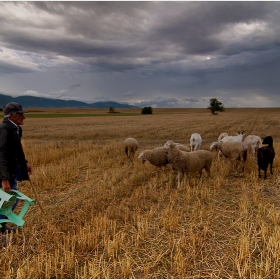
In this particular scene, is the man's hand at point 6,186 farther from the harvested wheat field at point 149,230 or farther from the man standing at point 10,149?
the harvested wheat field at point 149,230

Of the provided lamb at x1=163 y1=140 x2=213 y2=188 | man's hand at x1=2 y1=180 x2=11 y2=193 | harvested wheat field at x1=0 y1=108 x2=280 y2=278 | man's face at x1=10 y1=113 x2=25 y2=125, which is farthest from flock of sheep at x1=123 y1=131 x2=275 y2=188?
man's hand at x1=2 y1=180 x2=11 y2=193

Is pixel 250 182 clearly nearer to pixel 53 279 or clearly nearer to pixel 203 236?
pixel 203 236

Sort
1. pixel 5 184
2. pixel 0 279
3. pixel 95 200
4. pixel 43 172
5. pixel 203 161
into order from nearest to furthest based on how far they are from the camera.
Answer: pixel 0 279 < pixel 5 184 < pixel 95 200 < pixel 203 161 < pixel 43 172

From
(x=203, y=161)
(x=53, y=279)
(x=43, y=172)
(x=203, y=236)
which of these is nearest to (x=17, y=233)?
(x=53, y=279)

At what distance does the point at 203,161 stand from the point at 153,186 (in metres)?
2.14

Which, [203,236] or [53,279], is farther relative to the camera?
[203,236]

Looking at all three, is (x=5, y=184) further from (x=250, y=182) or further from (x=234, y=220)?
(x=250, y=182)

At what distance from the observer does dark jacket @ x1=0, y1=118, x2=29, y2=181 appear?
14.9ft

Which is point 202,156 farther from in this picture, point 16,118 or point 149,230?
point 16,118

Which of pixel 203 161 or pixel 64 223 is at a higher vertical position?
pixel 203 161

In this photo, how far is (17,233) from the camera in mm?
4898

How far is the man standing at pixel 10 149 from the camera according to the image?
179 inches

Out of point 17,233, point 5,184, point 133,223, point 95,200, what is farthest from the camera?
point 95,200

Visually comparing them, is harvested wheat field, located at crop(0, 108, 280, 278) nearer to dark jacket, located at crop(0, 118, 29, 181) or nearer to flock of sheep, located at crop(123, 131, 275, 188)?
flock of sheep, located at crop(123, 131, 275, 188)
